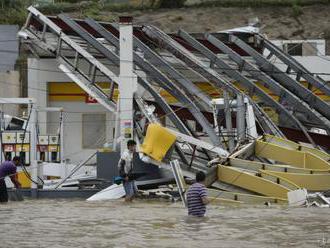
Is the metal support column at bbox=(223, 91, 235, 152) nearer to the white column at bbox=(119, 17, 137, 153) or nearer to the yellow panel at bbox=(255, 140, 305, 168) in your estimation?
the yellow panel at bbox=(255, 140, 305, 168)

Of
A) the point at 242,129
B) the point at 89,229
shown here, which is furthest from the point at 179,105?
the point at 89,229

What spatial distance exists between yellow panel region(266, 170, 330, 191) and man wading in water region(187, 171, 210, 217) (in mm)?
6129

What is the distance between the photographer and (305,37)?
4825 cm

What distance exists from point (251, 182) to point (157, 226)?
259 inches

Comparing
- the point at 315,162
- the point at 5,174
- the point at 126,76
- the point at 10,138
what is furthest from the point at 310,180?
the point at 10,138

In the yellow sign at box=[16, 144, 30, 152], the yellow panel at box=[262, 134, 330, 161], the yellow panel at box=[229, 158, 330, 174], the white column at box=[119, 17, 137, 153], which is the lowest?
the yellow panel at box=[229, 158, 330, 174]

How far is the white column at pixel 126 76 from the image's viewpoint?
25.1 metres

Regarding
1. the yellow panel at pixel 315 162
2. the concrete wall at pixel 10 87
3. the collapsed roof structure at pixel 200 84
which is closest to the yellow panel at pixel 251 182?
the collapsed roof structure at pixel 200 84

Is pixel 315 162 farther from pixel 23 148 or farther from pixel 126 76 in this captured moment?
pixel 23 148

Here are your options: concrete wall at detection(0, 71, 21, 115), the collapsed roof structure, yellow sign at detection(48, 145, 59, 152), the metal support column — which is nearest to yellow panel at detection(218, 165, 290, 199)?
the collapsed roof structure

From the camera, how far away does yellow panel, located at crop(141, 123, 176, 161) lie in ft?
77.5

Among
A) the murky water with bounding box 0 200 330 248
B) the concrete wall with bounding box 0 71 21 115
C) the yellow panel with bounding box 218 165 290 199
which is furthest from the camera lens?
the concrete wall with bounding box 0 71 21 115

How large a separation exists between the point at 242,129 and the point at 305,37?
80.2 ft

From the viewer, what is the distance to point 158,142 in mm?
23672
